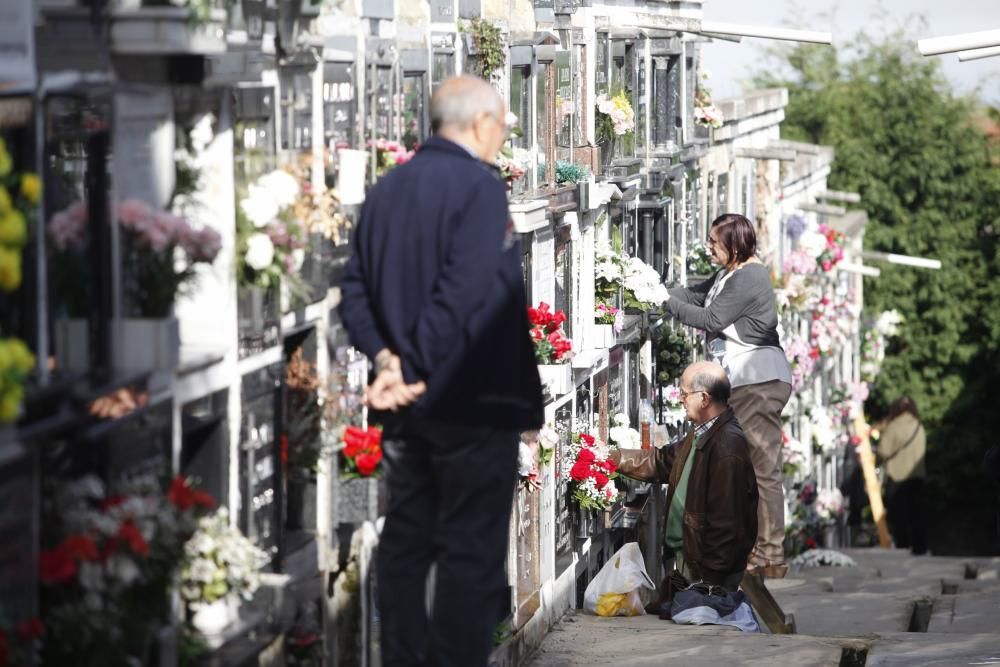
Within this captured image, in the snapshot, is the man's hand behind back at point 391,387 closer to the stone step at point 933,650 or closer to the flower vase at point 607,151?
the stone step at point 933,650

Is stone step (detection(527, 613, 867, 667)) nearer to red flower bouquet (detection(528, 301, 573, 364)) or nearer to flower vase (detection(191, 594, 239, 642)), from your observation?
red flower bouquet (detection(528, 301, 573, 364))

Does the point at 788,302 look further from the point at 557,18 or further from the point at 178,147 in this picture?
the point at 178,147

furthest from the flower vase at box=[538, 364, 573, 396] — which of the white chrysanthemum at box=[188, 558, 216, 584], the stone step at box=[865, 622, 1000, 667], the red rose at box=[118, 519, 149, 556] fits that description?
the red rose at box=[118, 519, 149, 556]

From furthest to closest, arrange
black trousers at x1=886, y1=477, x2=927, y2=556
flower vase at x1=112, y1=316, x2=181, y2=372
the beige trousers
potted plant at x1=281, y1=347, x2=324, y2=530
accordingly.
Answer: black trousers at x1=886, y1=477, x2=927, y2=556 → the beige trousers → potted plant at x1=281, y1=347, x2=324, y2=530 → flower vase at x1=112, y1=316, x2=181, y2=372

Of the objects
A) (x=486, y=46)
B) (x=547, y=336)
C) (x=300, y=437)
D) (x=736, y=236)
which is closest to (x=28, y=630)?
(x=300, y=437)

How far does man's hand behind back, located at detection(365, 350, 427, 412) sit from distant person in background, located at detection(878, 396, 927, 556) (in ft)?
68.5

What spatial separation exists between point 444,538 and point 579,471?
560 cm

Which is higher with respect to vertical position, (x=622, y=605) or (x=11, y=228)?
(x=11, y=228)

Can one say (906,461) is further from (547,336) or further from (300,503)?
(300,503)

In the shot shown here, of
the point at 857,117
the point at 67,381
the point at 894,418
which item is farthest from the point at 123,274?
the point at 857,117

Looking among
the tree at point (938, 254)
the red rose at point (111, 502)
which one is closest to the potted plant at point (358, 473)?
the red rose at point (111, 502)

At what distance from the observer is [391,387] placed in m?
5.19

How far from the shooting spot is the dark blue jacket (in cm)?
509

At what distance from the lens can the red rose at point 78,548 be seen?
4301 millimetres
